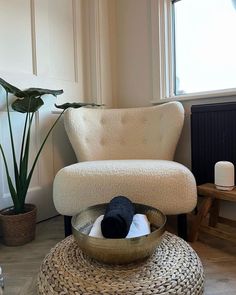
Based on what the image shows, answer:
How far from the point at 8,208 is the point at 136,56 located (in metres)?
1.45

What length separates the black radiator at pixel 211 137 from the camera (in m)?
1.40

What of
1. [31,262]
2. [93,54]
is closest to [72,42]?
[93,54]

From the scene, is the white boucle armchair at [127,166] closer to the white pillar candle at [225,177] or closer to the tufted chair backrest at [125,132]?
the tufted chair backrest at [125,132]

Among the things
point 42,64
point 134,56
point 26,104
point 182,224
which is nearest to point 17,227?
point 26,104

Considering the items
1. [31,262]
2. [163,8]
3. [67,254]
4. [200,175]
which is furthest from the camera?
[163,8]

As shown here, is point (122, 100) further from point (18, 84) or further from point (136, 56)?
point (18, 84)

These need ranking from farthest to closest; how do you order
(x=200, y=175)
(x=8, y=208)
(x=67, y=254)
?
(x=200, y=175), (x=8, y=208), (x=67, y=254)

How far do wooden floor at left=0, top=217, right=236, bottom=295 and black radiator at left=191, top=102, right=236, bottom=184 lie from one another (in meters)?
0.41

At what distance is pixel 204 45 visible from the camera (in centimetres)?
166

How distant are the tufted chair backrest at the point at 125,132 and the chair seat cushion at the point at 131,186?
373mm

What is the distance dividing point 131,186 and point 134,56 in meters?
1.27

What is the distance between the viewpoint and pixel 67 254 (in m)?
0.70

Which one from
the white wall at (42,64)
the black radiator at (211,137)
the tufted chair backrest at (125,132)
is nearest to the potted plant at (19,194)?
the white wall at (42,64)

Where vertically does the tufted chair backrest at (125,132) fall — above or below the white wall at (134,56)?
below
